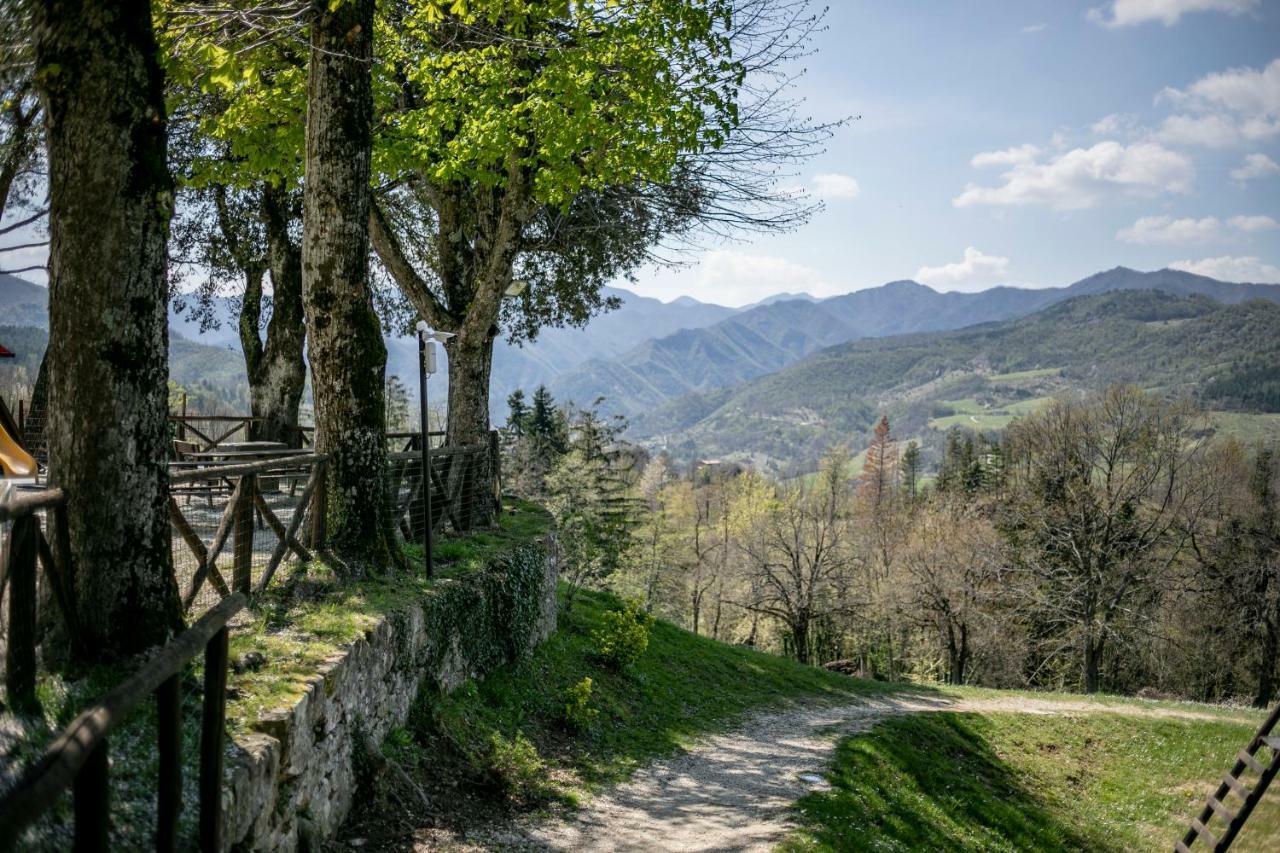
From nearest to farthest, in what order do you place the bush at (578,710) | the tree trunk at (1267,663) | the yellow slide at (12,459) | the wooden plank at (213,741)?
the wooden plank at (213,741) < the yellow slide at (12,459) < the bush at (578,710) < the tree trunk at (1267,663)

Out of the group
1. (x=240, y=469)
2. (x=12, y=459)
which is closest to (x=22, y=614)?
(x=240, y=469)

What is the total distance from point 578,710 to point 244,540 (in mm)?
6101

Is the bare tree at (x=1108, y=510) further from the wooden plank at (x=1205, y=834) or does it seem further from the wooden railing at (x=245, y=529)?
the wooden railing at (x=245, y=529)

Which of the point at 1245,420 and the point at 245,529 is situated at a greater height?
the point at 1245,420

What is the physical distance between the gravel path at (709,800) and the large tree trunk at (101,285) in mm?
3749

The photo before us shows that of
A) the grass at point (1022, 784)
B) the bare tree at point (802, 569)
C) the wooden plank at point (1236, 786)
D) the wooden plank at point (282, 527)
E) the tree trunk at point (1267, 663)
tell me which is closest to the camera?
the wooden plank at point (282, 527)

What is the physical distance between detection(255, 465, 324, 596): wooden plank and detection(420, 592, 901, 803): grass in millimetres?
2500

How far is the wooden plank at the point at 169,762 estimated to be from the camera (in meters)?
3.28

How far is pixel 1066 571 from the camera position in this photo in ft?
100

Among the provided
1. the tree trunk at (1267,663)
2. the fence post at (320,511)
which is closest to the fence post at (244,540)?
the fence post at (320,511)

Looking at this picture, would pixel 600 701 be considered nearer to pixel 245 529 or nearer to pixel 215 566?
pixel 245 529

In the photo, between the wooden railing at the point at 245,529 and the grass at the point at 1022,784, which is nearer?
the wooden railing at the point at 245,529

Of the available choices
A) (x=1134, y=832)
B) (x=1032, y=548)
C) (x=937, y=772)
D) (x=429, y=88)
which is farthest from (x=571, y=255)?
(x=1032, y=548)

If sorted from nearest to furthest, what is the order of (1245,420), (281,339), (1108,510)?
(281,339), (1108,510), (1245,420)
